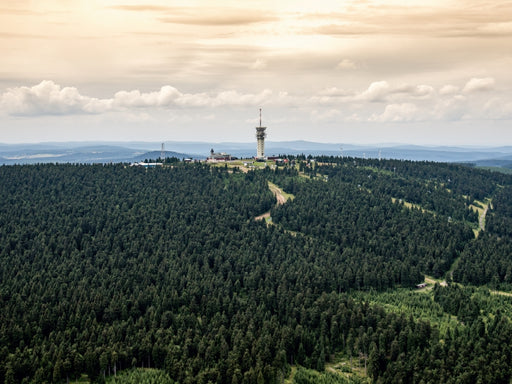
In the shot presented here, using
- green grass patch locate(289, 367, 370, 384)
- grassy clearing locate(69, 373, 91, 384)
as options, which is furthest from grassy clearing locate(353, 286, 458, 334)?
grassy clearing locate(69, 373, 91, 384)

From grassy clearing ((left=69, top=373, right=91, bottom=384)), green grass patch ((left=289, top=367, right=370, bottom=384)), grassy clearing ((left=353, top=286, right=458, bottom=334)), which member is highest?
grassy clearing ((left=353, top=286, right=458, bottom=334))

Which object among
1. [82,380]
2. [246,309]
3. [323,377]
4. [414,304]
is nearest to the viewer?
[323,377]

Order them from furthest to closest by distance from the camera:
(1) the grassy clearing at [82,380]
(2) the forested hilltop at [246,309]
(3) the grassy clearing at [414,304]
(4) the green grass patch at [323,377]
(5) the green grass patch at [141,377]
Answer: (3) the grassy clearing at [414,304], (2) the forested hilltop at [246,309], (1) the grassy clearing at [82,380], (4) the green grass patch at [323,377], (5) the green grass patch at [141,377]

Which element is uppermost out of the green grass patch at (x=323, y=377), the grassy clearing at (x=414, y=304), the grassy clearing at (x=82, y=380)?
the grassy clearing at (x=414, y=304)

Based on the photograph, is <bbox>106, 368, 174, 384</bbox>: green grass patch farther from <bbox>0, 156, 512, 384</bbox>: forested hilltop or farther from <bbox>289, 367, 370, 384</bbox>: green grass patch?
<bbox>289, 367, 370, 384</bbox>: green grass patch

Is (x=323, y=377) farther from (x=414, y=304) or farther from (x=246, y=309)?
(x=414, y=304)

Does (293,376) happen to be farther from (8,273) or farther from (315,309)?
(8,273)

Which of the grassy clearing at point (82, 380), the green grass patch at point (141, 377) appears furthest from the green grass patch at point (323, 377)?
the grassy clearing at point (82, 380)

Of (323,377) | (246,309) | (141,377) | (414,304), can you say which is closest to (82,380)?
(141,377)

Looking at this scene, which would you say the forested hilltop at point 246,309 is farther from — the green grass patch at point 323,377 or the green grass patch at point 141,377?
the green grass patch at point 141,377

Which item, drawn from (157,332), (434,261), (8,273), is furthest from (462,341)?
(8,273)

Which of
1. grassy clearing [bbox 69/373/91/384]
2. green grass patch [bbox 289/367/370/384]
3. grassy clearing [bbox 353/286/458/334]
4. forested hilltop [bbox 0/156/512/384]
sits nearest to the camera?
green grass patch [bbox 289/367/370/384]

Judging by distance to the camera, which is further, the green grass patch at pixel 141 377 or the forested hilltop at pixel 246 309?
the forested hilltop at pixel 246 309
